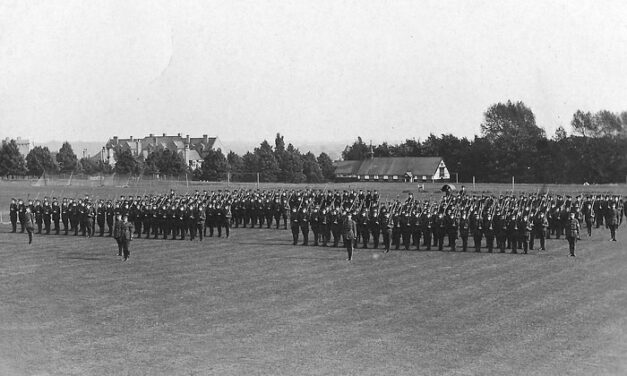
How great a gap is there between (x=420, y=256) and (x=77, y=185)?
175ft

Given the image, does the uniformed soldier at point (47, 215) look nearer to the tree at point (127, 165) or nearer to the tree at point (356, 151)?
the tree at point (127, 165)

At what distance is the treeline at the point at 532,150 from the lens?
2502 inches

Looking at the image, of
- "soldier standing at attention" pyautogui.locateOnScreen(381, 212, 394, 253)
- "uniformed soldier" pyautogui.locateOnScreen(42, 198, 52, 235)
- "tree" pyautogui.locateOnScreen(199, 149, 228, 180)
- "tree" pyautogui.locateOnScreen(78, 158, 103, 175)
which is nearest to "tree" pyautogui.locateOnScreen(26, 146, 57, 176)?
"tree" pyautogui.locateOnScreen(78, 158, 103, 175)

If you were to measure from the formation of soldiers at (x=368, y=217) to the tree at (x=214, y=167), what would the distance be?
4091 centimetres

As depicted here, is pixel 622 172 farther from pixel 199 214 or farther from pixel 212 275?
pixel 212 275

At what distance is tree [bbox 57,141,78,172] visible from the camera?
336ft

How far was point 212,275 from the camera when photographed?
64.2ft

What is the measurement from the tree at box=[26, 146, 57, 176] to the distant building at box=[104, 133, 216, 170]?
69.5 feet

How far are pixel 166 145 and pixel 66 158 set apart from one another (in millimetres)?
24599

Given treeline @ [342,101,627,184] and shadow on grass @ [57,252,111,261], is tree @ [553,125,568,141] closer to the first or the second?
treeline @ [342,101,627,184]

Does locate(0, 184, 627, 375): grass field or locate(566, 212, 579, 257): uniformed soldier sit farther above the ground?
locate(566, 212, 579, 257): uniformed soldier

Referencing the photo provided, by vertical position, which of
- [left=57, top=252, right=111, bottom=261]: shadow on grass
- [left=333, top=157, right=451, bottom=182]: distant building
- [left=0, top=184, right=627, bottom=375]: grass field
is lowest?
[left=0, top=184, right=627, bottom=375]: grass field

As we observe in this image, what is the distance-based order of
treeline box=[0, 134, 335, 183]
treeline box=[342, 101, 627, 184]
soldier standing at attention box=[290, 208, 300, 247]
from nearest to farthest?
1. soldier standing at attention box=[290, 208, 300, 247]
2. treeline box=[342, 101, 627, 184]
3. treeline box=[0, 134, 335, 183]

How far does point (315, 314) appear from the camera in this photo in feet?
46.8
